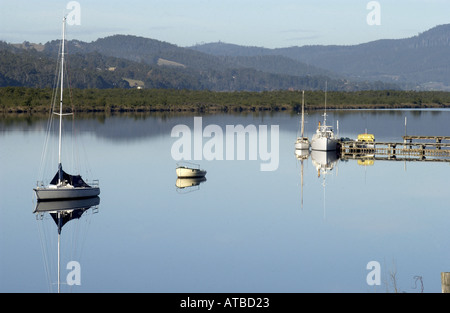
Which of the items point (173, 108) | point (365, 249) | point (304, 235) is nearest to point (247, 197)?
point (304, 235)

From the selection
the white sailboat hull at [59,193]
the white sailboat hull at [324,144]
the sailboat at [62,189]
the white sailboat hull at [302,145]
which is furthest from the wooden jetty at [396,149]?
the white sailboat hull at [59,193]

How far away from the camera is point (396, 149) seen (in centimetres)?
6569

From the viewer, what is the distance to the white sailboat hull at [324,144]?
68125mm

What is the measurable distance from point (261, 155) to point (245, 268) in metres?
40.3

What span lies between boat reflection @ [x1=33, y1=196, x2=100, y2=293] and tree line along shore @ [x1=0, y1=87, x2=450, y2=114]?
9411 cm

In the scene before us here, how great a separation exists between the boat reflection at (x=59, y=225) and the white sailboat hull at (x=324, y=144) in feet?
101

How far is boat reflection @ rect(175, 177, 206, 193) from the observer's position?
155 ft

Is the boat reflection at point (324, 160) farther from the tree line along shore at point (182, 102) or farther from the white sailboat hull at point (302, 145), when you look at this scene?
the tree line along shore at point (182, 102)

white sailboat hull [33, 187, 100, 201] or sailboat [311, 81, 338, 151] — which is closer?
white sailboat hull [33, 187, 100, 201]

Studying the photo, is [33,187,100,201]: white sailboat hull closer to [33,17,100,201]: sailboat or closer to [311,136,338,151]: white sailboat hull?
[33,17,100,201]: sailboat

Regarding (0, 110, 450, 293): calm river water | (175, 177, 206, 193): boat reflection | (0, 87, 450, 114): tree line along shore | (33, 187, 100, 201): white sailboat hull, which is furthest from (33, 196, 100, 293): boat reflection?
(0, 87, 450, 114): tree line along shore

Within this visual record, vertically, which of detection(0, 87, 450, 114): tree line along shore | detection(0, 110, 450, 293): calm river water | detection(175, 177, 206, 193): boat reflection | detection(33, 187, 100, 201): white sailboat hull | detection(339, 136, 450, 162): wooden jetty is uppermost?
detection(0, 87, 450, 114): tree line along shore

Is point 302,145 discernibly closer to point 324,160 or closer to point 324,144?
point 324,144
